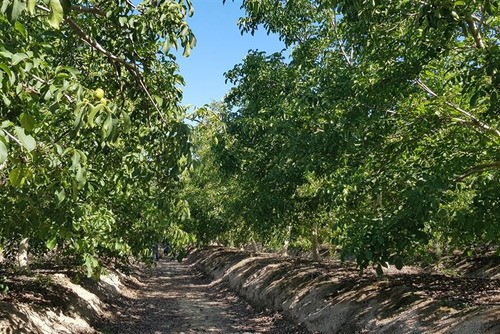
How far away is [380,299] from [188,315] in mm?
7872

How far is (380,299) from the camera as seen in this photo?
10.4m

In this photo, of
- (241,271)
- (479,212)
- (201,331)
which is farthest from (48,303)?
(241,271)

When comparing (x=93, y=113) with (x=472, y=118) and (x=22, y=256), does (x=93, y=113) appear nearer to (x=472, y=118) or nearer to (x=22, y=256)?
(x=472, y=118)

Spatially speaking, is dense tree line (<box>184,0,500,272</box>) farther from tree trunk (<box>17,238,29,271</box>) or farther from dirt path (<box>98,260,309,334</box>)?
tree trunk (<box>17,238,29,271</box>)

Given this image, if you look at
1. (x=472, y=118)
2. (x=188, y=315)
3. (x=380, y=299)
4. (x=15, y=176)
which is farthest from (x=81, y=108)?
(x=188, y=315)

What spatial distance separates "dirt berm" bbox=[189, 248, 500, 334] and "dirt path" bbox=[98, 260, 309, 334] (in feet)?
2.49

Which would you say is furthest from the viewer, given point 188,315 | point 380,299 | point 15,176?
point 188,315

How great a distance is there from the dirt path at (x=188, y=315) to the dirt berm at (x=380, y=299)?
0.76 metres

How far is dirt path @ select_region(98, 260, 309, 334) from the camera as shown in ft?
42.1

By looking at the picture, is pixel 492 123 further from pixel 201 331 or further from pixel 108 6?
pixel 201 331

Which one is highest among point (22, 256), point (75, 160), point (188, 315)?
point (22, 256)

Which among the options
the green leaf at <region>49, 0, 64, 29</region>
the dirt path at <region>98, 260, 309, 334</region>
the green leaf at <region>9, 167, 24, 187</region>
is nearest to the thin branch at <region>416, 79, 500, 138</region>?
the green leaf at <region>49, 0, 64, 29</region>

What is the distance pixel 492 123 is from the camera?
6.82 meters

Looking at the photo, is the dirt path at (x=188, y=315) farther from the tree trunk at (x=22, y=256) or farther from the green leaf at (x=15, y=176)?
the green leaf at (x=15, y=176)
